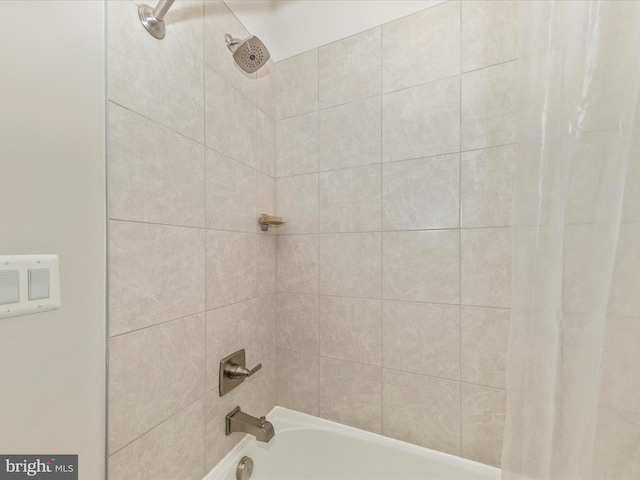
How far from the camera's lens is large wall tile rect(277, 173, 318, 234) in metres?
1.33

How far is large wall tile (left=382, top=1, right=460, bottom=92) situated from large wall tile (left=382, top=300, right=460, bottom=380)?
91 cm

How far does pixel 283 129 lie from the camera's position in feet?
4.60

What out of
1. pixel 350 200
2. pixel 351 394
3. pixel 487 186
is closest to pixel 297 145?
pixel 350 200

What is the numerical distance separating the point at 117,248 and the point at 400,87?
1148 mm

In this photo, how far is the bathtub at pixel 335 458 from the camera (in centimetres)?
106

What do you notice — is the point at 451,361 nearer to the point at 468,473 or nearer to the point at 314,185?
the point at 468,473

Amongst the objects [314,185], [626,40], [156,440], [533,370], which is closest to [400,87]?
[314,185]

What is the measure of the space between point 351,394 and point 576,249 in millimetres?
994

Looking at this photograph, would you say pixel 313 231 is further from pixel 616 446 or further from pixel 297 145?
pixel 616 446

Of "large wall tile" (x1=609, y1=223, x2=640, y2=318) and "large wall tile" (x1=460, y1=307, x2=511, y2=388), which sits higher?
"large wall tile" (x1=609, y1=223, x2=640, y2=318)

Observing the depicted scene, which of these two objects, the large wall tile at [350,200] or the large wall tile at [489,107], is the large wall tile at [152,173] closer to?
the large wall tile at [350,200]

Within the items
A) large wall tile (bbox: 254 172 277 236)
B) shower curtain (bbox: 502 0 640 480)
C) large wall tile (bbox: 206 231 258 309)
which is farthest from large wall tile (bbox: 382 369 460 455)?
large wall tile (bbox: 254 172 277 236)

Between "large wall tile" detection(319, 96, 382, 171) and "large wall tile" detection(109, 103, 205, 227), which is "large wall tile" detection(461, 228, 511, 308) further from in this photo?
"large wall tile" detection(109, 103, 205, 227)

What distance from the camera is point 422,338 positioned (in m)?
1.13
